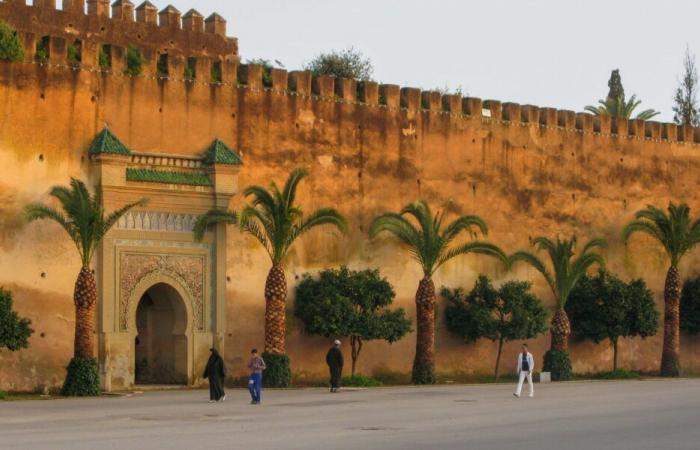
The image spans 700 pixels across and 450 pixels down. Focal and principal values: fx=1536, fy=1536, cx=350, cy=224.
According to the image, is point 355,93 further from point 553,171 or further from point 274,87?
point 553,171

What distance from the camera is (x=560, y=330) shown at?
118ft

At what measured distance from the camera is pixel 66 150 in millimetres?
29578

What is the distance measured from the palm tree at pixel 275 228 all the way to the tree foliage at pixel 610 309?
29.3 feet

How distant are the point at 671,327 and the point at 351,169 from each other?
A: 9.84 m

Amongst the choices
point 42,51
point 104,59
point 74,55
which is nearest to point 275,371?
point 104,59

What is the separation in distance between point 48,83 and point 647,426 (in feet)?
47.1

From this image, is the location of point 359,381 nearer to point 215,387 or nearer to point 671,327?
point 215,387

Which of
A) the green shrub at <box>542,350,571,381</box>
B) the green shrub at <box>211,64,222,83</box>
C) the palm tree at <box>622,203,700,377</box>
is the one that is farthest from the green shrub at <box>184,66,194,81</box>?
the palm tree at <box>622,203,700,377</box>

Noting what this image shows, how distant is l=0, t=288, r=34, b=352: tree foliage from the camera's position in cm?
2742

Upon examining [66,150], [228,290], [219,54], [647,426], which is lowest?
[647,426]

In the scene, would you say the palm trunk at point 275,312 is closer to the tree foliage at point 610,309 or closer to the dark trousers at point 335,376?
the dark trousers at point 335,376

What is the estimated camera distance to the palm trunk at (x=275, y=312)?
31078 millimetres

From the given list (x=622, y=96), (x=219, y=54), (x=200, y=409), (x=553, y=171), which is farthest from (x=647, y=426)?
(x=622, y=96)

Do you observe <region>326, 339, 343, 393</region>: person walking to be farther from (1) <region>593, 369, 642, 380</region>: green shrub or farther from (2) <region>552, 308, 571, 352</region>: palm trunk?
(1) <region>593, 369, 642, 380</region>: green shrub
